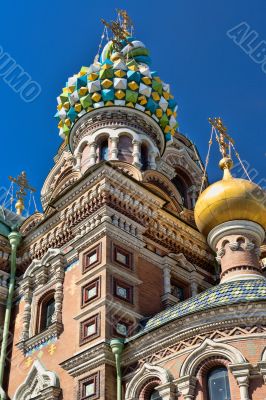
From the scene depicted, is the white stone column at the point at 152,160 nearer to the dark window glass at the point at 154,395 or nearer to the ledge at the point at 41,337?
the ledge at the point at 41,337

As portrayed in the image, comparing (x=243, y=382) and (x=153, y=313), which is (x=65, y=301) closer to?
(x=153, y=313)

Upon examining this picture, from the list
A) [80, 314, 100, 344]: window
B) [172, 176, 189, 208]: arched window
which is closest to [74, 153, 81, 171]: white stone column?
[172, 176, 189, 208]: arched window

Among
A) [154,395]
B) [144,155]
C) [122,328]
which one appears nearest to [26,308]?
[122,328]

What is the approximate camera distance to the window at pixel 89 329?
832 centimetres

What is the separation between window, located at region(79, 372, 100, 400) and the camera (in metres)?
7.78

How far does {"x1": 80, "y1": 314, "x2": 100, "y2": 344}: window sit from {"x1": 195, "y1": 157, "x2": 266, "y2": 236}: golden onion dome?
7.65 feet

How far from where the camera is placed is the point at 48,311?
982cm

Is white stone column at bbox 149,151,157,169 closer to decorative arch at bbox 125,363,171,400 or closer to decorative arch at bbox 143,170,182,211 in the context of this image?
decorative arch at bbox 143,170,182,211

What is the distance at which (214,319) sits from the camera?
746 centimetres

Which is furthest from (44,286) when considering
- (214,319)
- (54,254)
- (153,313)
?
(214,319)

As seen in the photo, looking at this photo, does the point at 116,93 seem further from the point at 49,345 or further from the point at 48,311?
the point at 49,345

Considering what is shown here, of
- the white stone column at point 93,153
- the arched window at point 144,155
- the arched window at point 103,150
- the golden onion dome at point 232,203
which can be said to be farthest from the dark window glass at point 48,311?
the arched window at point 144,155

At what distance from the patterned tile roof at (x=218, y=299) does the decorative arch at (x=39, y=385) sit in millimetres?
1317

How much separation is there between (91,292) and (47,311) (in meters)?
1.31
